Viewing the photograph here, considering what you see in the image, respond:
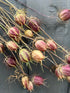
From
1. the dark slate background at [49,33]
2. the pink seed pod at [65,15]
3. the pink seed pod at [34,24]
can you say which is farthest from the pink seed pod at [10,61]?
the pink seed pod at [65,15]

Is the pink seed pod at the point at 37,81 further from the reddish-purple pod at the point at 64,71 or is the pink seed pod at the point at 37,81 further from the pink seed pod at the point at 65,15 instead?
the pink seed pod at the point at 65,15

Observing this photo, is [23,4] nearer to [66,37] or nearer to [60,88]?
[66,37]

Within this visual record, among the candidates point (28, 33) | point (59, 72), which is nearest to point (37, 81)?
point (59, 72)

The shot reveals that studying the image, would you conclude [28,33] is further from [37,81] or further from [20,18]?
[37,81]

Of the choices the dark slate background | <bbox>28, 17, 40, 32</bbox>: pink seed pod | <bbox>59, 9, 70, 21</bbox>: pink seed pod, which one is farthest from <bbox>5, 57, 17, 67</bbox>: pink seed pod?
<bbox>59, 9, 70, 21</bbox>: pink seed pod

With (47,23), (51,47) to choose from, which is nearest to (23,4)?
(47,23)

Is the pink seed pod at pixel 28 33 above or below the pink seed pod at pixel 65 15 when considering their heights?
below

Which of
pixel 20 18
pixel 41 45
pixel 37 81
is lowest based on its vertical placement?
pixel 37 81

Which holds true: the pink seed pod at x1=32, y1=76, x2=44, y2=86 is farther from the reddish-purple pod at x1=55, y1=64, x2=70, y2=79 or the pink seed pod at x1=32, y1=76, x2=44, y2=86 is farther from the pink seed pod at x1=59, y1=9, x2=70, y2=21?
the pink seed pod at x1=59, y1=9, x2=70, y2=21
